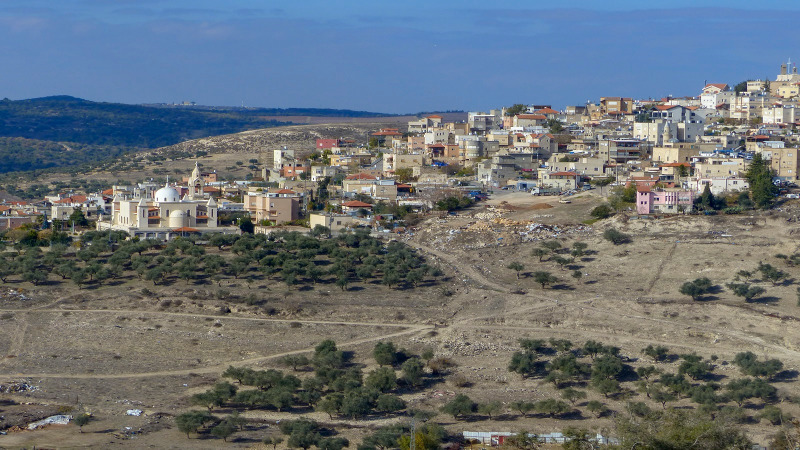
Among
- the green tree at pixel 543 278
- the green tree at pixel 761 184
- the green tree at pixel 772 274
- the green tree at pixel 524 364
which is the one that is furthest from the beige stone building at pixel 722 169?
the green tree at pixel 524 364

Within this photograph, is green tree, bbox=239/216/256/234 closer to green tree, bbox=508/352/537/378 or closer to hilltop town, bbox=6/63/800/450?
hilltop town, bbox=6/63/800/450

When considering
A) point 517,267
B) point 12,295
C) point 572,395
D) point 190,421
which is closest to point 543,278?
point 517,267

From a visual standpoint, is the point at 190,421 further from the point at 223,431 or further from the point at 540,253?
the point at 540,253

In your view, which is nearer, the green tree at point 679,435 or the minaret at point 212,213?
the green tree at point 679,435

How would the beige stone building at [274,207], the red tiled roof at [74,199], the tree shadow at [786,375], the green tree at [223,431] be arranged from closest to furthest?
the green tree at [223,431]
the tree shadow at [786,375]
the beige stone building at [274,207]
the red tiled roof at [74,199]

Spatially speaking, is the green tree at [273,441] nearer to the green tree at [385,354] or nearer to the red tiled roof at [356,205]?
the green tree at [385,354]

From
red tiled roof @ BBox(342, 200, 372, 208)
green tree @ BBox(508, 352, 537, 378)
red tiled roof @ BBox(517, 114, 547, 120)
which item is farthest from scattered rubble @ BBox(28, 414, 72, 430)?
red tiled roof @ BBox(517, 114, 547, 120)
